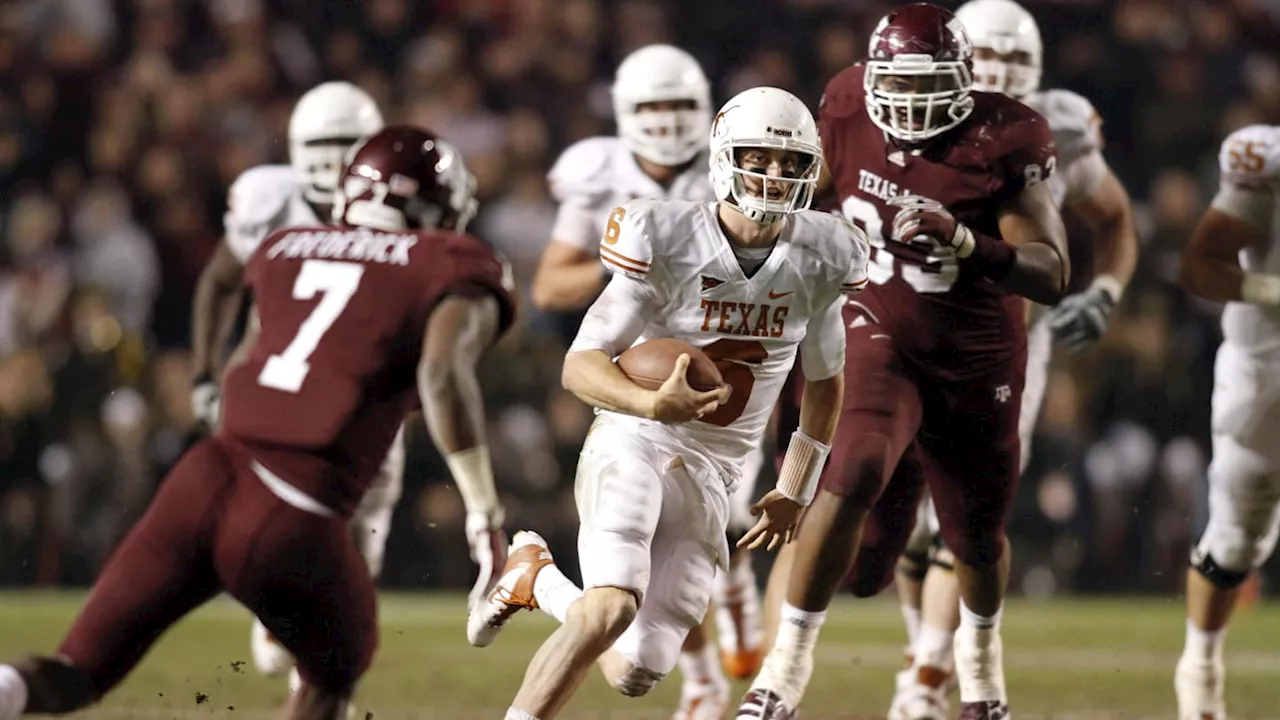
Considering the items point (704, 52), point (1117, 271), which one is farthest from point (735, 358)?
point (704, 52)

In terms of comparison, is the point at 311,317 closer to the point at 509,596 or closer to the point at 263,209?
the point at 509,596

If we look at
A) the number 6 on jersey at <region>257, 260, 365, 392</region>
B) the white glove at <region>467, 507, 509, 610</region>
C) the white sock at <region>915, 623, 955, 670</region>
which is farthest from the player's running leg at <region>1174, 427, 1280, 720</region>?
the number 6 on jersey at <region>257, 260, 365, 392</region>

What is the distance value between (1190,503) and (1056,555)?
79cm

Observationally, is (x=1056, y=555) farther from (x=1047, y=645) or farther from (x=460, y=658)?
(x=460, y=658)

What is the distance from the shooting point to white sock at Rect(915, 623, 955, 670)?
558cm

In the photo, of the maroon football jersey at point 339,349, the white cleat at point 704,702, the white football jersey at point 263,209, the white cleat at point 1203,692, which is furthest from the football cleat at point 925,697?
the white football jersey at point 263,209

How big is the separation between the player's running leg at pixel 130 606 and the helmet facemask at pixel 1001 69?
312cm

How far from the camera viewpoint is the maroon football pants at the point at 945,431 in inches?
191

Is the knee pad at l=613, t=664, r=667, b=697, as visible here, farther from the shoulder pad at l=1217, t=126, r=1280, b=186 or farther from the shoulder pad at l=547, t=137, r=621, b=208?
the shoulder pad at l=1217, t=126, r=1280, b=186

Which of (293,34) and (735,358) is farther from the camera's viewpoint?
(293,34)

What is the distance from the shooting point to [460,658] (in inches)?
299

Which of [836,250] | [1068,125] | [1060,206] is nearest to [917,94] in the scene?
[836,250]

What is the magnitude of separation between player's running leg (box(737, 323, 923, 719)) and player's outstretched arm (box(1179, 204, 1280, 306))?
1367mm

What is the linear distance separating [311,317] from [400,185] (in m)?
0.44
